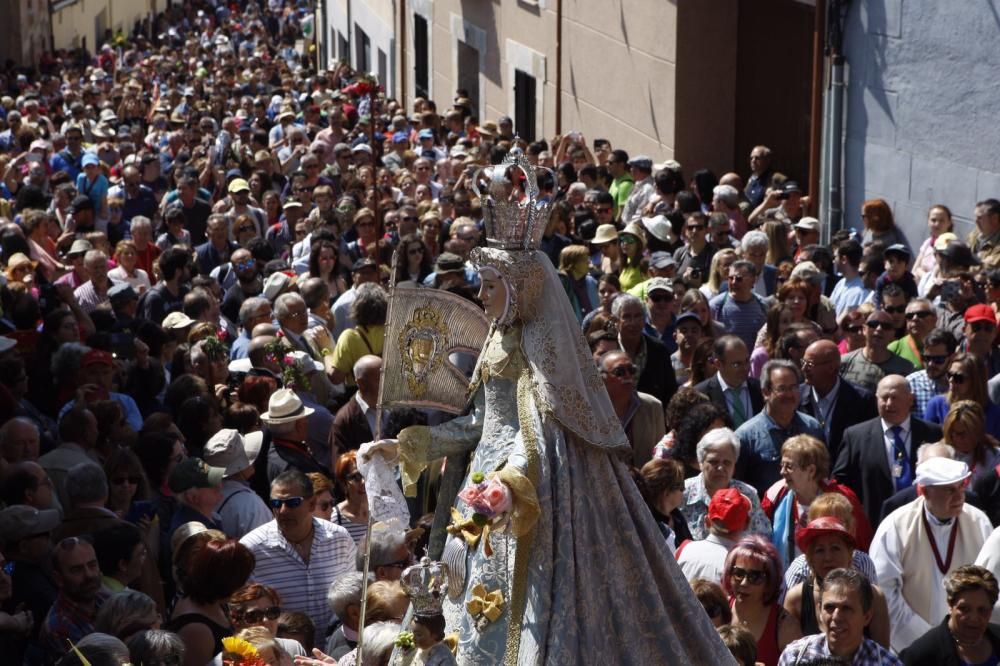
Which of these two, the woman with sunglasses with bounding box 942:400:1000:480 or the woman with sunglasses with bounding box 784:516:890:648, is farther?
the woman with sunglasses with bounding box 942:400:1000:480

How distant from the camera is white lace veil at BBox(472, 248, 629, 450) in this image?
18.2 feet

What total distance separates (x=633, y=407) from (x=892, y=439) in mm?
1239

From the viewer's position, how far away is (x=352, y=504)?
7.29m

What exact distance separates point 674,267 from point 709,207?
3565 mm

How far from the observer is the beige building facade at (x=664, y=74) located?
16.9 m

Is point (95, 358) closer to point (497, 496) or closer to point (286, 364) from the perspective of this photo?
point (286, 364)

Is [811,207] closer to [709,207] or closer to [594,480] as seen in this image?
[709,207]

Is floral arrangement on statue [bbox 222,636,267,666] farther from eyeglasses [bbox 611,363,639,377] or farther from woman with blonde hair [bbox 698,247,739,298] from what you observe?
woman with blonde hair [bbox 698,247,739,298]

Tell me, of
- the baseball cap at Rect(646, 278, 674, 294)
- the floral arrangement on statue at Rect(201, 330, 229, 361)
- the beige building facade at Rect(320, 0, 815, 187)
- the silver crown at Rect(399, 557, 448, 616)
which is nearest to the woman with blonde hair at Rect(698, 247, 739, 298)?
the baseball cap at Rect(646, 278, 674, 294)

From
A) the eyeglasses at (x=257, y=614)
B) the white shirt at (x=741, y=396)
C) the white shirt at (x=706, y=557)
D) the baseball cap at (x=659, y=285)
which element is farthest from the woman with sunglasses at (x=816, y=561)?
the baseball cap at (x=659, y=285)

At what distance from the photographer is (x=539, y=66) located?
2131 cm

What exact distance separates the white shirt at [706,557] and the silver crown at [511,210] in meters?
1.62

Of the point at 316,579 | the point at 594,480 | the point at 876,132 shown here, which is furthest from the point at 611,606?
Result: the point at 876,132

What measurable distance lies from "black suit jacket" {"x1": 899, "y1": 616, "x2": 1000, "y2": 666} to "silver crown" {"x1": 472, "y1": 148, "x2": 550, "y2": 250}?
1.99m
